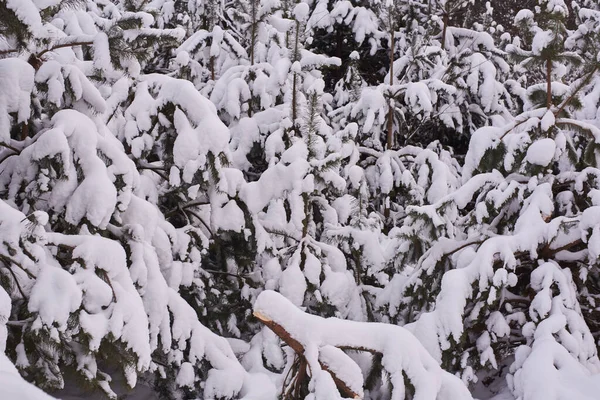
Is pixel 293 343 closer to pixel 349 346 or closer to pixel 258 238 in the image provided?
pixel 349 346

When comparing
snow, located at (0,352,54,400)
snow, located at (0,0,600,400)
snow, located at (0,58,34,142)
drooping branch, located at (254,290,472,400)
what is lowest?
snow, located at (0,0,600,400)

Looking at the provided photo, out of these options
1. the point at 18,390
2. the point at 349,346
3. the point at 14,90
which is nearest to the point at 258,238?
the point at 14,90

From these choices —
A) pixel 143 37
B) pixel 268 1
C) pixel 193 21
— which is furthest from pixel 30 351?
pixel 193 21

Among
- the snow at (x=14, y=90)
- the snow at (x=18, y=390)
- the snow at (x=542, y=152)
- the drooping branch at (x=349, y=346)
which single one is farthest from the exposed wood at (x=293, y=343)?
the snow at (x=542, y=152)

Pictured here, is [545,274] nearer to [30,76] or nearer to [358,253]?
[358,253]

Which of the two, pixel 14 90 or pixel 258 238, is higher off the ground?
pixel 14 90

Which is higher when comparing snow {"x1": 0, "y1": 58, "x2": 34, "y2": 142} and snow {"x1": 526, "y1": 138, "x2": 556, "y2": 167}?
snow {"x1": 0, "y1": 58, "x2": 34, "y2": 142}

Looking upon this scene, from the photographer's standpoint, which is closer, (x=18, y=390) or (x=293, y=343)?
(x=18, y=390)

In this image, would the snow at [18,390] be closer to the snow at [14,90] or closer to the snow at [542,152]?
the snow at [14,90]

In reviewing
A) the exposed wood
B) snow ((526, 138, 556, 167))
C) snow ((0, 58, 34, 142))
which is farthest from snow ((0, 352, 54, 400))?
snow ((526, 138, 556, 167))

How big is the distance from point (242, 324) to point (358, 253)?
1.36m

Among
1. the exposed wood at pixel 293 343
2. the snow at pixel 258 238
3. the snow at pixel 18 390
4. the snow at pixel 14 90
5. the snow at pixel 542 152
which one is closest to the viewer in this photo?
the snow at pixel 18 390

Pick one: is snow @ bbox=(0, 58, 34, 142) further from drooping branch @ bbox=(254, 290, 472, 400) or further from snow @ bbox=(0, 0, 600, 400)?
drooping branch @ bbox=(254, 290, 472, 400)

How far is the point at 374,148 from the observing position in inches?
325
